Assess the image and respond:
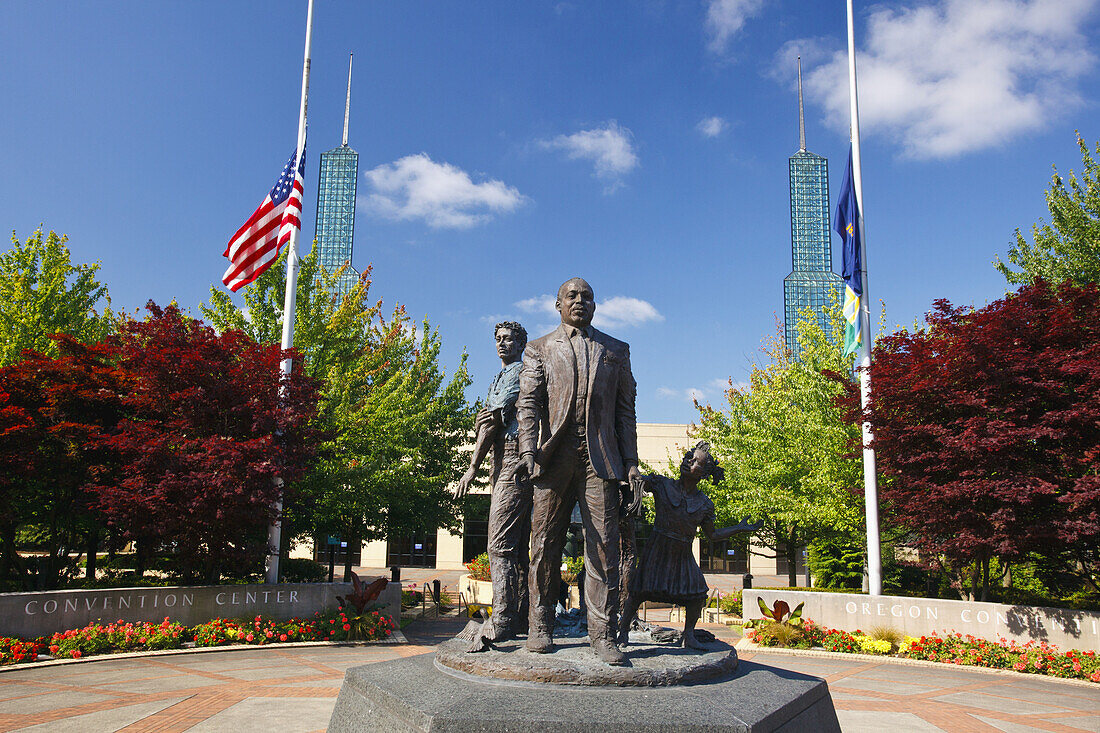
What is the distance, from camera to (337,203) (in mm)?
163125

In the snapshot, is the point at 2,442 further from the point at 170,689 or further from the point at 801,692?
the point at 801,692

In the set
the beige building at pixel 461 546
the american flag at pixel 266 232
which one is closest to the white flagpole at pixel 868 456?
the american flag at pixel 266 232

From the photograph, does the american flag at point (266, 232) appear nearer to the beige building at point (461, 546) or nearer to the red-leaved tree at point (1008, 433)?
the red-leaved tree at point (1008, 433)

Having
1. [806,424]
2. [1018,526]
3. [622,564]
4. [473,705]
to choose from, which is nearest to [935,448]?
[1018,526]

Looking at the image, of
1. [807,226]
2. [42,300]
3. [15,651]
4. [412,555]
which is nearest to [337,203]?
[807,226]

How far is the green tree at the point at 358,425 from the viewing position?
1730 cm

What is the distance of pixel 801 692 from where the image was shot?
509 centimetres

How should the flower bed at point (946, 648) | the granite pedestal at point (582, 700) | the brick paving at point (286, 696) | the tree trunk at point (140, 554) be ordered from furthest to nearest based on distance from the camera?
the tree trunk at point (140, 554)
the flower bed at point (946, 648)
the brick paving at point (286, 696)
the granite pedestal at point (582, 700)

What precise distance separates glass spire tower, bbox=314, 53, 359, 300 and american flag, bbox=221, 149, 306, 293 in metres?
152

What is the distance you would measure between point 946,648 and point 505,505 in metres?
9.34

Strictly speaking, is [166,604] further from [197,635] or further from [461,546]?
[461,546]

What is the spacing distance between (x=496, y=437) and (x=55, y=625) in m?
8.35

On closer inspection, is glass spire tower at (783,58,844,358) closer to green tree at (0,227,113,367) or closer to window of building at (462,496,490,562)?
window of building at (462,496,490,562)

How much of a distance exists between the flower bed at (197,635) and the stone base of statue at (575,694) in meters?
7.56
